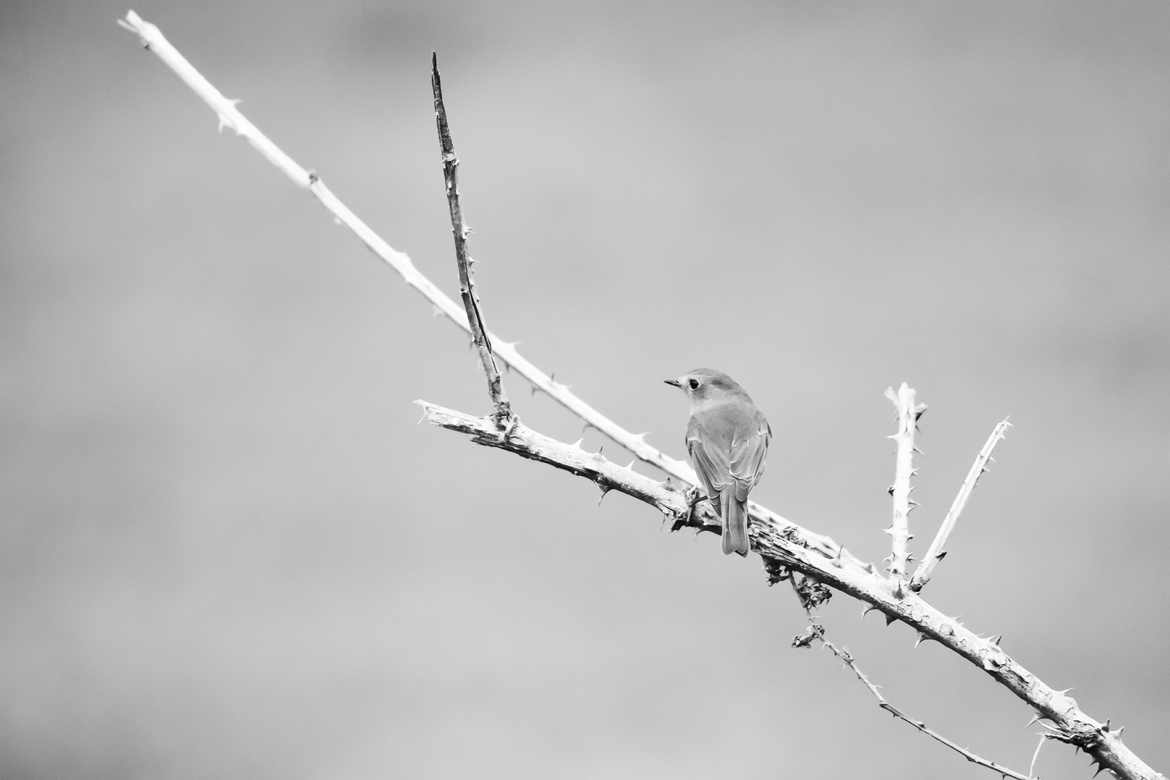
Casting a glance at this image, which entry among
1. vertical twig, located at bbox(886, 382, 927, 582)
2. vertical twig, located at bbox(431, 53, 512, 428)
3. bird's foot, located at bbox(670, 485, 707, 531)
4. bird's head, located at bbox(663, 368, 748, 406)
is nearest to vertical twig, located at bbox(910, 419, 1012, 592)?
vertical twig, located at bbox(886, 382, 927, 582)

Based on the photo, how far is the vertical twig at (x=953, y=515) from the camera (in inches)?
70.7

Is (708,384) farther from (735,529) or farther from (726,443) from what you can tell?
(735,529)

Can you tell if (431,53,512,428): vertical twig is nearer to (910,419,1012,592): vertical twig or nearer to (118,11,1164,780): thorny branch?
(118,11,1164,780): thorny branch

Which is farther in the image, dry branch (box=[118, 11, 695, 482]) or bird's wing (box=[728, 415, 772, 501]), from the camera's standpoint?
bird's wing (box=[728, 415, 772, 501])

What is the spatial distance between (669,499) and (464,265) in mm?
658

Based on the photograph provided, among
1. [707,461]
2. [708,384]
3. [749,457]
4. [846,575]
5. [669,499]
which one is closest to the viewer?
[846,575]

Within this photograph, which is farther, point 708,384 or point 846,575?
point 708,384

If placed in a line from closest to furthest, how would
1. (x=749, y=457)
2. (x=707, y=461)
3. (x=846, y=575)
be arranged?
(x=846, y=575)
(x=707, y=461)
(x=749, y=457)

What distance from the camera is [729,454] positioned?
264 cm

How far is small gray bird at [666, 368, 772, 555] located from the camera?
2111mm

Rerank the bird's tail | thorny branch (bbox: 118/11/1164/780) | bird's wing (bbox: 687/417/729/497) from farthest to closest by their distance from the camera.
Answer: bird's wing (bbox: 687/417/729/497), the bird's tail, thorny branch (bbox: 118/11/1164/780)

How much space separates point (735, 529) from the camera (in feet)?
6.68

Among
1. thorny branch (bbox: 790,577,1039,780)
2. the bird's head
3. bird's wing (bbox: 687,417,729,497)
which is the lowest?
thorny branch (bbox: 790,577,1039,780)

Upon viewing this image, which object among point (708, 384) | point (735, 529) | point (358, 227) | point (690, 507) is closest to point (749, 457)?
point (708, 384)
